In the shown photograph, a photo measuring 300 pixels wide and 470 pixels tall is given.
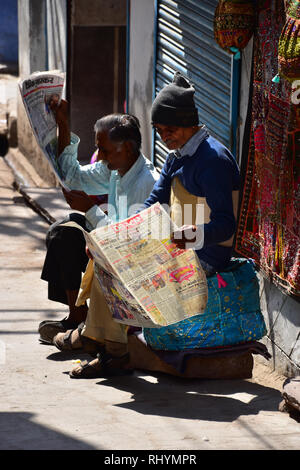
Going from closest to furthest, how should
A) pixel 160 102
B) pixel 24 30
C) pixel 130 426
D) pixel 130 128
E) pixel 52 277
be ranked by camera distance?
1. pixel 130 426
2. pixel 160 102
3. pixel 130 128
4. pixel 52 277
5. pixel 24 30

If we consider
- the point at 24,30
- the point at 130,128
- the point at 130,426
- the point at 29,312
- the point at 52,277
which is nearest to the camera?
the point at 130,426

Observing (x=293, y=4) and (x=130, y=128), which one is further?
(x=130, y=128)

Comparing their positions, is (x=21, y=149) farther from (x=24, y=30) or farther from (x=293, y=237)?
(x=293, y=237)

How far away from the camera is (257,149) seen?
4.40 m

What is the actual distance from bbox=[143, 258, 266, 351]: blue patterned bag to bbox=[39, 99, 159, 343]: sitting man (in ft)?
2.15

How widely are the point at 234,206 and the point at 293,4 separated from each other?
3.16 ft

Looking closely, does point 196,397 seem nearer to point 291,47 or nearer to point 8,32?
point 291,47

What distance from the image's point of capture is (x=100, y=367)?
168 inches

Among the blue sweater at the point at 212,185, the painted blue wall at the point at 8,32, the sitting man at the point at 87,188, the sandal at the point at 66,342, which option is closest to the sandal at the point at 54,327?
the sitting man at the point at 87,188

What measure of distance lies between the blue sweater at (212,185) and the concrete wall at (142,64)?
2707 millimetres

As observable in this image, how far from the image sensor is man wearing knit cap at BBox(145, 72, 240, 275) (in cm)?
383

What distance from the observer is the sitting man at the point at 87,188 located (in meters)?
4.35

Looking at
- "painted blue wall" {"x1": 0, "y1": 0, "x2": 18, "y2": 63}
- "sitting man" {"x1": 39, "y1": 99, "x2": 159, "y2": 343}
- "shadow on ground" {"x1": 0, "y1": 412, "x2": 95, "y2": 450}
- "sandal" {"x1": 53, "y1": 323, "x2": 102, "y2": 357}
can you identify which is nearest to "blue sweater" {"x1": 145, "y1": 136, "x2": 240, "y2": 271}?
"sitting man" {"x1": 39, "y1": 99, "x2": 159, "y2": 343}
